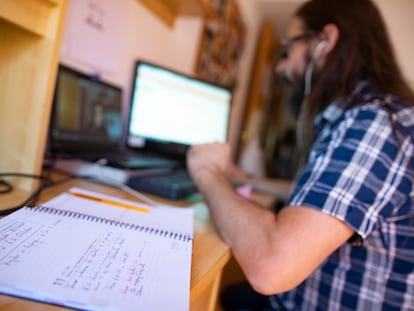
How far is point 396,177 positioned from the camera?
1.67 ft

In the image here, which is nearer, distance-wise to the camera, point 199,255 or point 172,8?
point 199,255

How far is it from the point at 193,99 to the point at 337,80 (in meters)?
0.52

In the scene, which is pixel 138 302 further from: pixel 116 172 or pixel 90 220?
pixel 116 172

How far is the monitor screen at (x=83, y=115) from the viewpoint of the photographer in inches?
27.5

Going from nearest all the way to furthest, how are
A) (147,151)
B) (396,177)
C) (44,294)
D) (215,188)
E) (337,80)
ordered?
(44,294)
(396,177)
(215,188)
(337,80)
(147,151)

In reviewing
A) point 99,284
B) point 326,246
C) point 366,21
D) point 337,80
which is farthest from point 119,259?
point 366,21

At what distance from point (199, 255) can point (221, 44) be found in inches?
58.7

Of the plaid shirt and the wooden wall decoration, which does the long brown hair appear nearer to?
the plaid shirt

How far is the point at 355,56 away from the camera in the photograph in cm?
74

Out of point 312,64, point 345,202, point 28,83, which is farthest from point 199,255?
point 312,64

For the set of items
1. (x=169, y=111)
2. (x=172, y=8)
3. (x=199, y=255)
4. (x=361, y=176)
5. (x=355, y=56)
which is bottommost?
(x=199, y=255)

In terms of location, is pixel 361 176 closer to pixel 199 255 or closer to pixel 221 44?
pixel 199 255

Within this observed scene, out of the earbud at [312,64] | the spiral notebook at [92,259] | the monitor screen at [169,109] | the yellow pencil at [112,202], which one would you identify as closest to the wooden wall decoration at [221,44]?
the monitor screen at [169,109]

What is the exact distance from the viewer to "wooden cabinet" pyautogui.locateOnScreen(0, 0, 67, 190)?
0.52 meters
